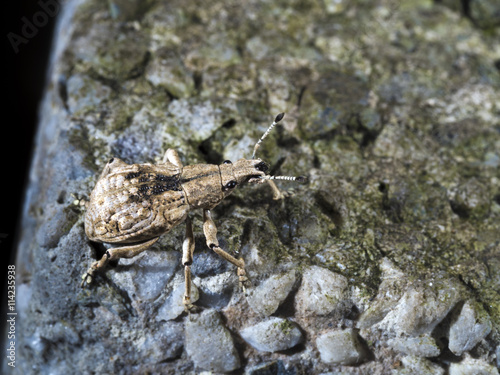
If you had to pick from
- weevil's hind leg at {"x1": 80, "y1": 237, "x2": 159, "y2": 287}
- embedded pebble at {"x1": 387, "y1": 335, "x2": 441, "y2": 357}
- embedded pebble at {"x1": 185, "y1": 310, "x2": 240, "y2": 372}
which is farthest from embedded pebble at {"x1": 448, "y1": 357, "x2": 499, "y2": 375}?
weevil's hind leg at {"x1": 80, "y1": 237, "x2": 159, "y2": 287}

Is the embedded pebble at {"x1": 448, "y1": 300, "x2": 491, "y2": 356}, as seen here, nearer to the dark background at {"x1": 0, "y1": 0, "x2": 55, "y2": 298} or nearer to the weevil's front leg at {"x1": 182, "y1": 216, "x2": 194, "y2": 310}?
the weevil's front leg at {"x1": 182, "y1": 216, "x2": 194, "y2": 310}

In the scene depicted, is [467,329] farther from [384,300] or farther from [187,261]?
[187,261]

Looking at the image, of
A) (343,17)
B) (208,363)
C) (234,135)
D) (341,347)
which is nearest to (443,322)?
(341,347)

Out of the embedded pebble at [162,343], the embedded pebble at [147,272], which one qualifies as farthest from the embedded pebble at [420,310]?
the embedded pebble at [147,272]

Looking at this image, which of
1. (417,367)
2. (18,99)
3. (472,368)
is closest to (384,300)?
(417,367)

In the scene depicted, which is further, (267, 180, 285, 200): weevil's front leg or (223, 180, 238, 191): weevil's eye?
(267, 180, 285, 200): weevil's front leg

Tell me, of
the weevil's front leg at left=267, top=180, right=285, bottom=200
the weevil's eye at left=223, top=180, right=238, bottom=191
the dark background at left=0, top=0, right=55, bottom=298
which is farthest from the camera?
the dark background at left=0, top=0, right=55, bottom=298
